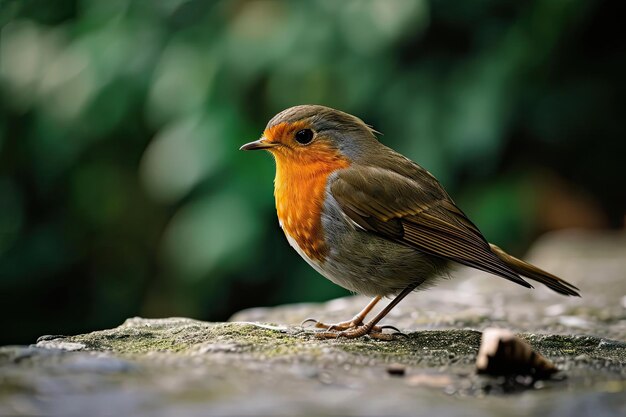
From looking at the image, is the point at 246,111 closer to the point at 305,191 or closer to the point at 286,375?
the point at 305,191

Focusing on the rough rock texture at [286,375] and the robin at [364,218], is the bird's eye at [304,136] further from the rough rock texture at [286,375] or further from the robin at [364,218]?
the rough rock texture at [286,375]

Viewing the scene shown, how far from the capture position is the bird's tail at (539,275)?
279 centimetres

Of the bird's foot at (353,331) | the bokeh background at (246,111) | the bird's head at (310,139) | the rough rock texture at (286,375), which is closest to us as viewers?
the rough rock texture at (286,375)

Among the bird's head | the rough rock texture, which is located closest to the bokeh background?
the bird's head

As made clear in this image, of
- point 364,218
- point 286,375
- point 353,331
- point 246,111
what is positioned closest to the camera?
point 286,375

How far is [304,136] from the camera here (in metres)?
3.05

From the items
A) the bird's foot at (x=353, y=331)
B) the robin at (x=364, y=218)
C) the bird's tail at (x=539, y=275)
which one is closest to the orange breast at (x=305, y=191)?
the robin at (x=364, y=218)

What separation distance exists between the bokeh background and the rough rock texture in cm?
140

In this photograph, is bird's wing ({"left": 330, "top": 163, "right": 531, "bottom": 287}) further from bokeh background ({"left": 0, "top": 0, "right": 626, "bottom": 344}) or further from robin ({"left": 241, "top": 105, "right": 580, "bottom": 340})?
bokeh background ({"left": 0, "top": 0, "right": 626, "bottom": 344})

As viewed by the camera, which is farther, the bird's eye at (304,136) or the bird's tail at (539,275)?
the bird's eye at (304,136)

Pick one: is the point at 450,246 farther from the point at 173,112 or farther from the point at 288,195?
the point at 173,112

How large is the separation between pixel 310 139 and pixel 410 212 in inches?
16.9

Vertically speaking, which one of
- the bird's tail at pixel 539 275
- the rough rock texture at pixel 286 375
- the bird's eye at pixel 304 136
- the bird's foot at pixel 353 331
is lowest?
the rough rock texture at pixel 286 375

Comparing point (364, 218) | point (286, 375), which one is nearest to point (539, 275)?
point (364, 218)
